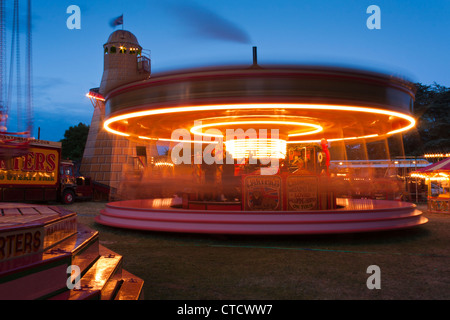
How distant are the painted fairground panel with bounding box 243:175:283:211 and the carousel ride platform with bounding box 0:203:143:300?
4.40 meters

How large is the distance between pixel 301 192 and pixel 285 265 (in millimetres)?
2971

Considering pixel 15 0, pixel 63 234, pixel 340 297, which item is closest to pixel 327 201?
pixel 340 297

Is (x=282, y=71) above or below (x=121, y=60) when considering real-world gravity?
below

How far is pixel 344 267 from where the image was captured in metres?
4.47

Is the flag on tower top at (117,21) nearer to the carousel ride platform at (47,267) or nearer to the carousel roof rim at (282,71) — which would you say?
the carousel roof rim at (282,71)

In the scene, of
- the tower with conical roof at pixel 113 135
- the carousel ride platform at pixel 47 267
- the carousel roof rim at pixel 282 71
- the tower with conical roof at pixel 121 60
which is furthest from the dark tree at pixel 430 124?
the carousel ride platform at pixel 47 267

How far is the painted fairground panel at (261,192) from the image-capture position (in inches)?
286

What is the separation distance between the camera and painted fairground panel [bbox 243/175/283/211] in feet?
23.9

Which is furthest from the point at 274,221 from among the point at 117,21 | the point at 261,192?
the point at 117,21

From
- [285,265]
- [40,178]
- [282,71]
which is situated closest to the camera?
[285,265]

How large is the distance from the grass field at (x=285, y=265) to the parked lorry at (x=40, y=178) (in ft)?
37.3

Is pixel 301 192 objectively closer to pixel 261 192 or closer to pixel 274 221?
pixel 261 192

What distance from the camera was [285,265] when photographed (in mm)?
4582
